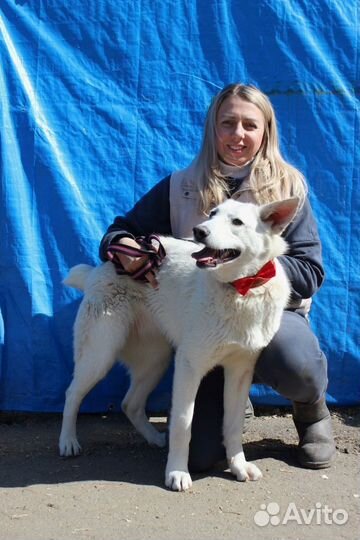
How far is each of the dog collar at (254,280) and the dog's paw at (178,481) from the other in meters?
0.76

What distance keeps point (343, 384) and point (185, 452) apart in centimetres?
121

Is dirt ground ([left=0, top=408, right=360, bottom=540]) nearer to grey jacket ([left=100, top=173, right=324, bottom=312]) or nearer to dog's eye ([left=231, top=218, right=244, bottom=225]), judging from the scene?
grey jacket ([left=100, top=173, right=324, bottom=312])

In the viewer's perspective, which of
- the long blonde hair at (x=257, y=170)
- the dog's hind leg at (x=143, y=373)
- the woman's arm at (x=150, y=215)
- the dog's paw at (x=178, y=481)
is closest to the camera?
the dog's paw at (x=178, y=481)

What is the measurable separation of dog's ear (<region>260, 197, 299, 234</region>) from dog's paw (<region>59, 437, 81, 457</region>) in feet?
4.49

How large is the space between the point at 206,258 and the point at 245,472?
0.95 metres

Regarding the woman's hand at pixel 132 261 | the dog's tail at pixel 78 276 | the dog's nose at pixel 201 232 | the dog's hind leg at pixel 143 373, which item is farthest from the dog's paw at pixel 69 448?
the dog's nose at pixel 201 232

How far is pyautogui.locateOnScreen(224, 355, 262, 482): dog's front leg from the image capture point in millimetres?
2787

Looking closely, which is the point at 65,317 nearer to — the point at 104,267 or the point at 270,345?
the point at 104,267

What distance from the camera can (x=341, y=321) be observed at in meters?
3.49

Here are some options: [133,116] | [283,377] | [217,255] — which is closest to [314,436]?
[283,377]

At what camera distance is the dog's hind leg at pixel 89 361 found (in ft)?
9.91

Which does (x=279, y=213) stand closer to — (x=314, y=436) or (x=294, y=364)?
(x=294, y=364)

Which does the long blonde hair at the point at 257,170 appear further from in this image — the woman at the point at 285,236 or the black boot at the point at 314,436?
the black boot at the point at 314,436

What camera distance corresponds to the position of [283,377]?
2.78 metres
